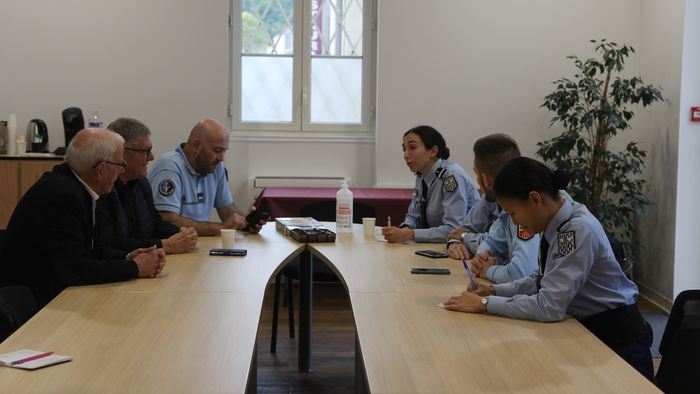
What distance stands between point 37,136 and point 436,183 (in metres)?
3.36

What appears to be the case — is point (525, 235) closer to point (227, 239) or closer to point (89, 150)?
point (227, 239)

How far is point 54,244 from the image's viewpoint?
2.90m

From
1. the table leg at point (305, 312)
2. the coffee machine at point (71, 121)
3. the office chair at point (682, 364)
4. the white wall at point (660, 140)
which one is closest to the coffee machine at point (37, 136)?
the coffee machine at point (71, 121)

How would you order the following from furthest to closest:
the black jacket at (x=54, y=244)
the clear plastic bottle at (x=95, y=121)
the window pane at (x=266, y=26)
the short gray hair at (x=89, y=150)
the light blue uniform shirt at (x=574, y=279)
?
the window pane at (x=266, y=26) → the clear plastic bottle at (x=95, y=121) → the short gray hair at (x=89, y=150) → the black jacket at (x=54, y=244) → the light blue uniform shirt at (x=574, y=279)

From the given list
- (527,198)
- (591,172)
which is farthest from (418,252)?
(591,172)

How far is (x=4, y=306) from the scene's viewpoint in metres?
2.52

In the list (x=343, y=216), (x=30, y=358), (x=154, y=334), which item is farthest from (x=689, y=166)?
(x=30, y=358)

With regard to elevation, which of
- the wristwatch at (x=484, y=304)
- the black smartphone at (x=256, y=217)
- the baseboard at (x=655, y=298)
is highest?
the black smartphone at (x=256, y=217)

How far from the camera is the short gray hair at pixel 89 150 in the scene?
120 inches

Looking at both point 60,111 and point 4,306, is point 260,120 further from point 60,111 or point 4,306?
point 4,306

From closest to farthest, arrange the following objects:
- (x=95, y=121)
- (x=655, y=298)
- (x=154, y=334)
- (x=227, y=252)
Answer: (x=154, y=334) < (x=227, y=252) < (x=655, y=298) < (x=95, y=121)

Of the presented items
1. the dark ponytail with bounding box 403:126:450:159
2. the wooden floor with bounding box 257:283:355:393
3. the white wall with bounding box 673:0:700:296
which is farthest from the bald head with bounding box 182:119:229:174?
the white wall with bounding box 673:0:700:296

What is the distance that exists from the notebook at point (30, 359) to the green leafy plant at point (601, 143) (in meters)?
4.53

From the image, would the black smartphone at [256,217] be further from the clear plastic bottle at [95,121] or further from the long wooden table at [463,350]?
the clear plastic bottle at [95,121]
